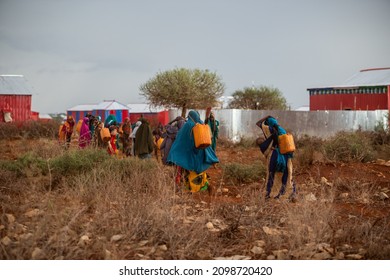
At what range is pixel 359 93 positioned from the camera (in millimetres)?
26891

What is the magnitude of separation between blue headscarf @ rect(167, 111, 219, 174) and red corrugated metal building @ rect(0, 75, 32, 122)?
19.4 metres

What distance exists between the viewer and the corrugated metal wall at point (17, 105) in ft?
88.3

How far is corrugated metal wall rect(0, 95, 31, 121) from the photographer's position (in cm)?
2692

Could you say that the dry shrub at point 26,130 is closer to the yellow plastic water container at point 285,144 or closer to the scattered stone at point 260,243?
the yellow plastic water container at point 285,144

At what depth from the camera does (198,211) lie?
7.39 metres

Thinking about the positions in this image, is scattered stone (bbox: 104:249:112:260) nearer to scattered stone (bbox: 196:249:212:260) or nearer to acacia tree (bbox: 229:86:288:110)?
scattered stone (bbox: 196:249:212:260)

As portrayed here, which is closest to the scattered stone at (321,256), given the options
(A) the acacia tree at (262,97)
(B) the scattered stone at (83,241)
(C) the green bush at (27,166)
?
(B) the scattered stone at (83,241)

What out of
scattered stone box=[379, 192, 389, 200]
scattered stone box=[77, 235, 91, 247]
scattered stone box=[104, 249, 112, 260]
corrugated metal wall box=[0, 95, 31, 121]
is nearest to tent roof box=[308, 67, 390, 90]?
corrugated metal wall box=[0, 95, 31, 121]

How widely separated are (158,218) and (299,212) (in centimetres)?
152

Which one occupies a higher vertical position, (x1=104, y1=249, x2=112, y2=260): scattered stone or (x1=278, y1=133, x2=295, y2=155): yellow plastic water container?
(x1=278, y1=133, x2=295, y2=155): yellow plastic water container

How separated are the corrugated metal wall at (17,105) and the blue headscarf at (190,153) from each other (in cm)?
1955

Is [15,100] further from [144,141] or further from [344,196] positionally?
[344,196]

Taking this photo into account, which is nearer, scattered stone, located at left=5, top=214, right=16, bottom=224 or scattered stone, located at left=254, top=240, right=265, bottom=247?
scattered stone, located at left=254, top=240, right=265, bottom=247

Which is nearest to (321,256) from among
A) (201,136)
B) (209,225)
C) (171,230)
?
(209,225)
